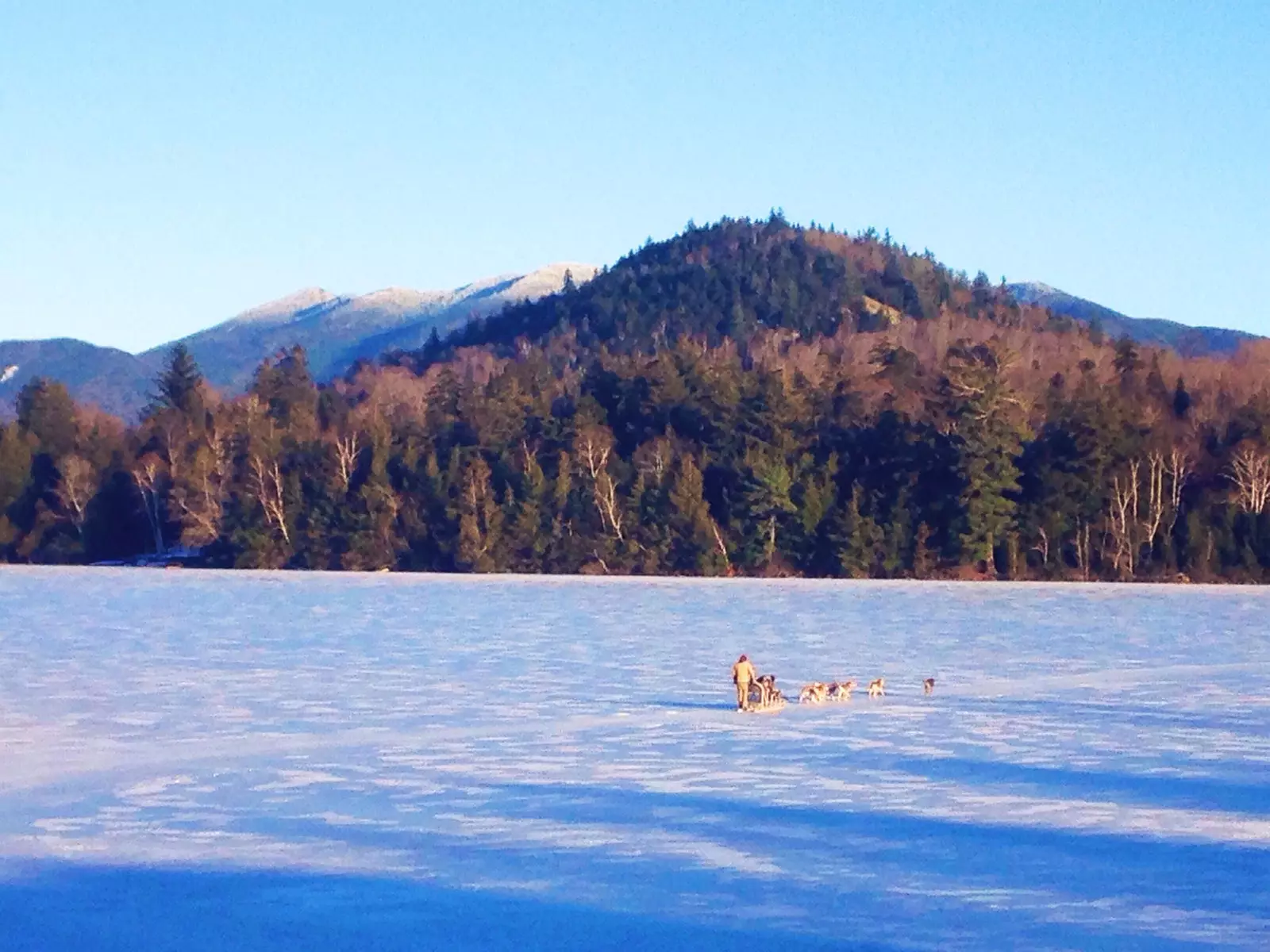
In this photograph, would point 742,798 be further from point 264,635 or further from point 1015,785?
point 264,635

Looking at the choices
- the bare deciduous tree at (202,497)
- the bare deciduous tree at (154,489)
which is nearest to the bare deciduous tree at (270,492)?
the bare deciduous tree at (202,497)

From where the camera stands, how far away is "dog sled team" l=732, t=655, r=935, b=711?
51.7 ft

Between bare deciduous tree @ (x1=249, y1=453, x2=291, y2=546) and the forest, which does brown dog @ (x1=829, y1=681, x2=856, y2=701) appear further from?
bare deciduous tree @ (x1=249, y1=453, x2=291, y2=546)

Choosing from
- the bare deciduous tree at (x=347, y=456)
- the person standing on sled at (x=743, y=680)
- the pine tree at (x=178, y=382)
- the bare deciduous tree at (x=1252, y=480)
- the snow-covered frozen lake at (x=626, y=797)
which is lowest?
the snow-covered frozen lake at (x=626, y=797)

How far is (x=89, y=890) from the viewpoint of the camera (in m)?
8.90

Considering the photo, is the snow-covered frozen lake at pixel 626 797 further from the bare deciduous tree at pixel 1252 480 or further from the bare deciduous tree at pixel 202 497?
the bare deciduous tree at pixel 202 497

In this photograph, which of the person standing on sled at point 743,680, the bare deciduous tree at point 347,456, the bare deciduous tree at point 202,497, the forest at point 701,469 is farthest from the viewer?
the bare deciduous tree at point 202,497

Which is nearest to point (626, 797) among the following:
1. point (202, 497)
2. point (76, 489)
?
point (202, 497)

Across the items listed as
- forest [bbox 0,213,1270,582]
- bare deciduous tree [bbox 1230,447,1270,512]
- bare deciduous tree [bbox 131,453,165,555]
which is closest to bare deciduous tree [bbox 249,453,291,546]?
forest [bbox 0,213,1270,582]

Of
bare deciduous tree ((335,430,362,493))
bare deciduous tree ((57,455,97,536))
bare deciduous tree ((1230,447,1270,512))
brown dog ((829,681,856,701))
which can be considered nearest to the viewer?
brown dog ((829,681,856,701))

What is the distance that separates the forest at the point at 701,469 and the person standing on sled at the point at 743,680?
94.6ft

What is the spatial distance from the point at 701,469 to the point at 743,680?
1381 inches

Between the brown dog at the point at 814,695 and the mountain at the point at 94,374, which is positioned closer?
the brown dog at the point at 814,695

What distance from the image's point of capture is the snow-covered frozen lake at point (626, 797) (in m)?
8.34
